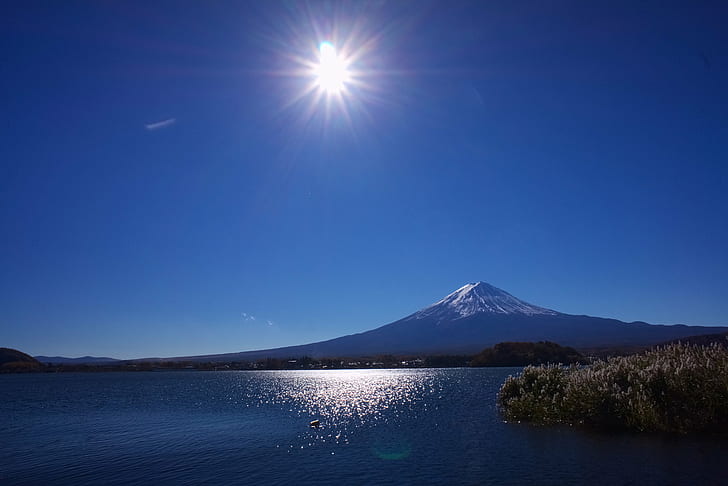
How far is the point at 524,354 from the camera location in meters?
131

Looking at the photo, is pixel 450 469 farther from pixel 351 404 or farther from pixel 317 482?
pixel 351 404

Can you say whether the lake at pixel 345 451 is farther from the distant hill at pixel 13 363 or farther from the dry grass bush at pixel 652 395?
the distant hill at pixel 13 363

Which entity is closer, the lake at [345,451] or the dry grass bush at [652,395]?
the lake at [345,451]

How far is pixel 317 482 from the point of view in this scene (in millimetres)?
18328

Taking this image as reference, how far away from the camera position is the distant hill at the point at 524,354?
406ft

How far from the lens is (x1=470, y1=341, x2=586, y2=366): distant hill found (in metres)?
124

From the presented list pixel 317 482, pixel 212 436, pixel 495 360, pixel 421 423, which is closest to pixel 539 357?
pixel 495 360

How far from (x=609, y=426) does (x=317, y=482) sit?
15.8 metres

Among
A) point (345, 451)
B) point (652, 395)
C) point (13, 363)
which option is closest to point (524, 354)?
point (652, 395)

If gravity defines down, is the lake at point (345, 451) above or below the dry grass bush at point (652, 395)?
below

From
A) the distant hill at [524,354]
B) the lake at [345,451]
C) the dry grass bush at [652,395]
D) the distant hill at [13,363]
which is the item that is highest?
the distant hill at [13,363]

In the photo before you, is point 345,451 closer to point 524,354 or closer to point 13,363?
point 524,354

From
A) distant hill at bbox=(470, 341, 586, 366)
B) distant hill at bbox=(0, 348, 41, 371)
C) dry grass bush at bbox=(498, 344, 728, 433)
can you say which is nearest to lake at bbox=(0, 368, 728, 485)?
dry grass bush at bbox=(498, 344, 728, 433)

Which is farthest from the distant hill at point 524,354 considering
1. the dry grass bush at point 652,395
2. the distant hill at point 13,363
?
the distant hill at point 13,363
